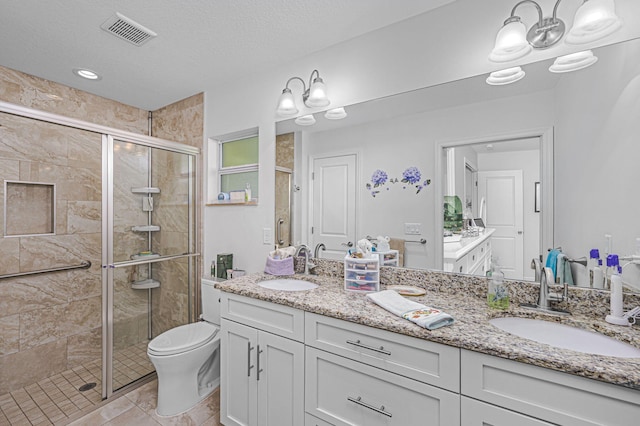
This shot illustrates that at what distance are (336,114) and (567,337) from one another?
1567 millimetres

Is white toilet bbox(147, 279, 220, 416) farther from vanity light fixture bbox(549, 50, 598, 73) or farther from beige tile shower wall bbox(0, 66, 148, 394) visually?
vanity light fixture bbox(549, 50, 598, 73)

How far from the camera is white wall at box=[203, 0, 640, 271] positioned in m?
1.39

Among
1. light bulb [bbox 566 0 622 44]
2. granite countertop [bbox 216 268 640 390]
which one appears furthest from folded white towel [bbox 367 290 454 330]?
light bulb [bbox 566 0 622 44]

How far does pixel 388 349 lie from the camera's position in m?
1.11

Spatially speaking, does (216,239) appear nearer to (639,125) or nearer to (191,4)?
(191,4)

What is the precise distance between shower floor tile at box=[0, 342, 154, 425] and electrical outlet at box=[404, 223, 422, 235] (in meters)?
2.25

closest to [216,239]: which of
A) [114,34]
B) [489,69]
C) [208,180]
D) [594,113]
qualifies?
[208,180]

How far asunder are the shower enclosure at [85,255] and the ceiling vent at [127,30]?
615 millimetres

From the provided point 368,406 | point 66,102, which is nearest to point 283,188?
point 368,406

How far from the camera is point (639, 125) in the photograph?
1.07 metres

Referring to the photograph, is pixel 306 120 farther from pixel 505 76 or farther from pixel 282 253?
pixel 505 76

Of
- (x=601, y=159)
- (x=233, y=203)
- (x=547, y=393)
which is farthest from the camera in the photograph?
(x=233, y=203)

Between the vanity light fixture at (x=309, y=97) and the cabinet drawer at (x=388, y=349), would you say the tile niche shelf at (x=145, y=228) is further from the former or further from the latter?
the cabinet drawer at (x=388, y=349)

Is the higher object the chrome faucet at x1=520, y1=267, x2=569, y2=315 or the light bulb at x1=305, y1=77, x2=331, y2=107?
the light bulb at x1=305, y1=77, x2=331, y2=107
